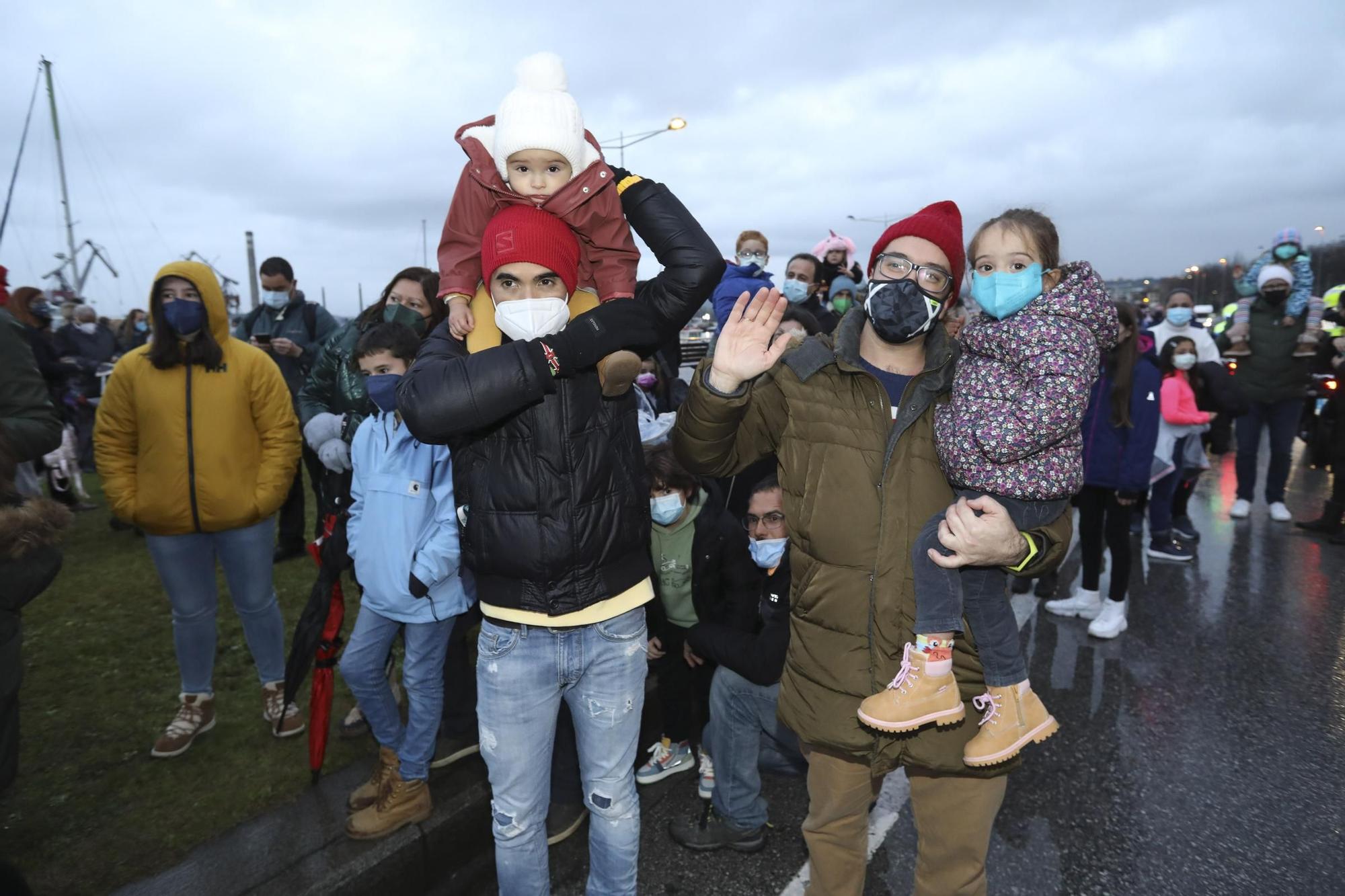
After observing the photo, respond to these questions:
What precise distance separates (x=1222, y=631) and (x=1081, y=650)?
1056 mm

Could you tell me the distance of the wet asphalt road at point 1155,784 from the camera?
2795 millimetres

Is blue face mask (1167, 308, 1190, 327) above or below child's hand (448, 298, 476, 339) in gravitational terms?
above

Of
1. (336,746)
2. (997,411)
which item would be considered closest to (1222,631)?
(997,411)

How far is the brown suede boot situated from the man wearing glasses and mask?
0.19 meters

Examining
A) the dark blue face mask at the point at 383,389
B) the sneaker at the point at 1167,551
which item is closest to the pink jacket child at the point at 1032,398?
the dark blue face mask at the point at 383,389

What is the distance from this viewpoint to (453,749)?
11.1ft

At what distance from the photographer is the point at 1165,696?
4105 millimetres

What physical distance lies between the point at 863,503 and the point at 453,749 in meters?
2.35

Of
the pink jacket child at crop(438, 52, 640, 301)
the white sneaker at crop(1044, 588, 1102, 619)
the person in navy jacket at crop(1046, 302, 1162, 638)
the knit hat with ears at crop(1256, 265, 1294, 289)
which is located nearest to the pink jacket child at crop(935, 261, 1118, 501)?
the pink jacket child at crop(438, 52, 640, 301)

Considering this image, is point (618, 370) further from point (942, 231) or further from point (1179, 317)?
point (1179, 317)

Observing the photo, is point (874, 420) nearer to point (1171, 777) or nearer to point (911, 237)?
point (911, 237)

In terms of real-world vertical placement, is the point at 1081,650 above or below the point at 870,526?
below

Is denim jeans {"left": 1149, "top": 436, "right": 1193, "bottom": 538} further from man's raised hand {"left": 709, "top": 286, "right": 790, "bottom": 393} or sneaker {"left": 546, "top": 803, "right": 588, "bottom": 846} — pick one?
man's raised hand {"left": 709, "top": 286, "right": 790, "bottom": 393}

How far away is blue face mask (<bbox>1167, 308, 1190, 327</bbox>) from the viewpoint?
7.76m
